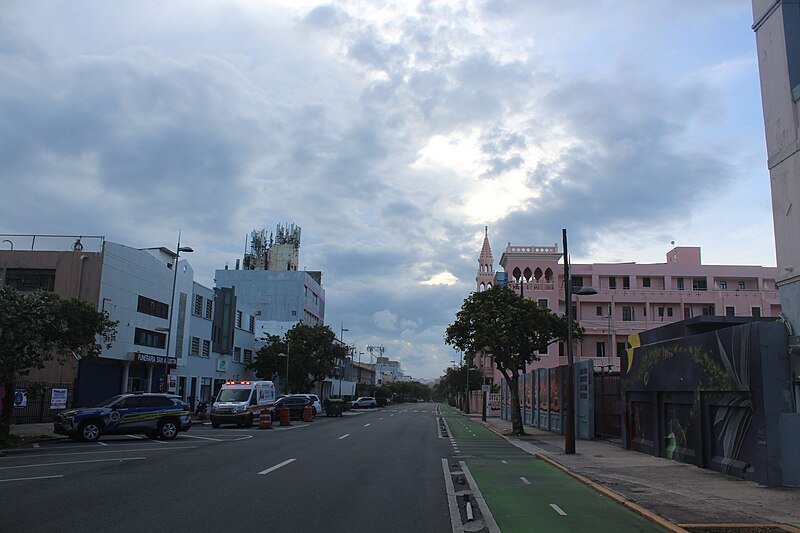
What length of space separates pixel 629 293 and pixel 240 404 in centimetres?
4249

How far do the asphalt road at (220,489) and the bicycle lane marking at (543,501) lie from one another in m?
1.05

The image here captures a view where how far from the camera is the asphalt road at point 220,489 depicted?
9359 mm

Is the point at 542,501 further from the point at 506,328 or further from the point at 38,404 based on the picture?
the point at 38,404

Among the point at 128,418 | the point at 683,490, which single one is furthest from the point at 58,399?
the point at 683,490

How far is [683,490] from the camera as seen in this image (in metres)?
13.4

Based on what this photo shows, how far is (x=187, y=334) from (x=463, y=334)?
25.6 metres

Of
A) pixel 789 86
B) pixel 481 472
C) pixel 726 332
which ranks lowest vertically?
pixel 481 472

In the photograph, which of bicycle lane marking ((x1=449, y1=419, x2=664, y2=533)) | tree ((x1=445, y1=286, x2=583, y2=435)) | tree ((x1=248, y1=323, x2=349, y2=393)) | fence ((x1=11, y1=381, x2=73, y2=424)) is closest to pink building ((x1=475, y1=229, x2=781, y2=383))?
tree ((x1=248, y1=323, x2=349, y2=393))

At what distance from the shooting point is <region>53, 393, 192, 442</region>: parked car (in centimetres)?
2284

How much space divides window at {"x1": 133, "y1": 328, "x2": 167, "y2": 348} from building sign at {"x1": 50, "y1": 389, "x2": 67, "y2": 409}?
9439 millimetres

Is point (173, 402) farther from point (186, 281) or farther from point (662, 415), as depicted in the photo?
point (186, 281)

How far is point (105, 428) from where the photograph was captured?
23266 mm

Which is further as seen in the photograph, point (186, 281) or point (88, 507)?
point (186, 281)

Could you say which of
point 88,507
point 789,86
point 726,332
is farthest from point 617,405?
point 88,507
